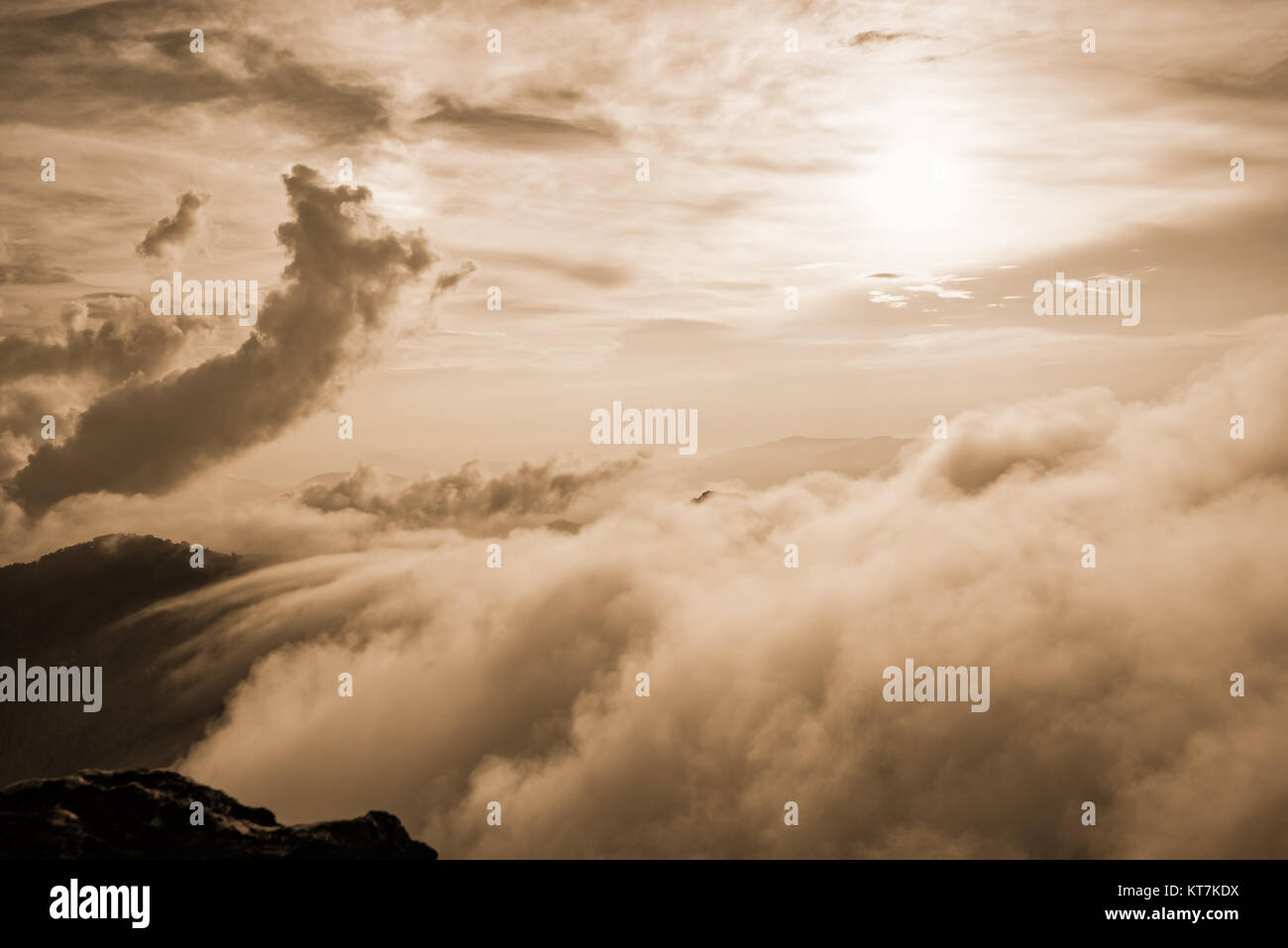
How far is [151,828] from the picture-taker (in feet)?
202

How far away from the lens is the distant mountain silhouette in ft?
188

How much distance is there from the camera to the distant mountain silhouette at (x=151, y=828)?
188 feet
